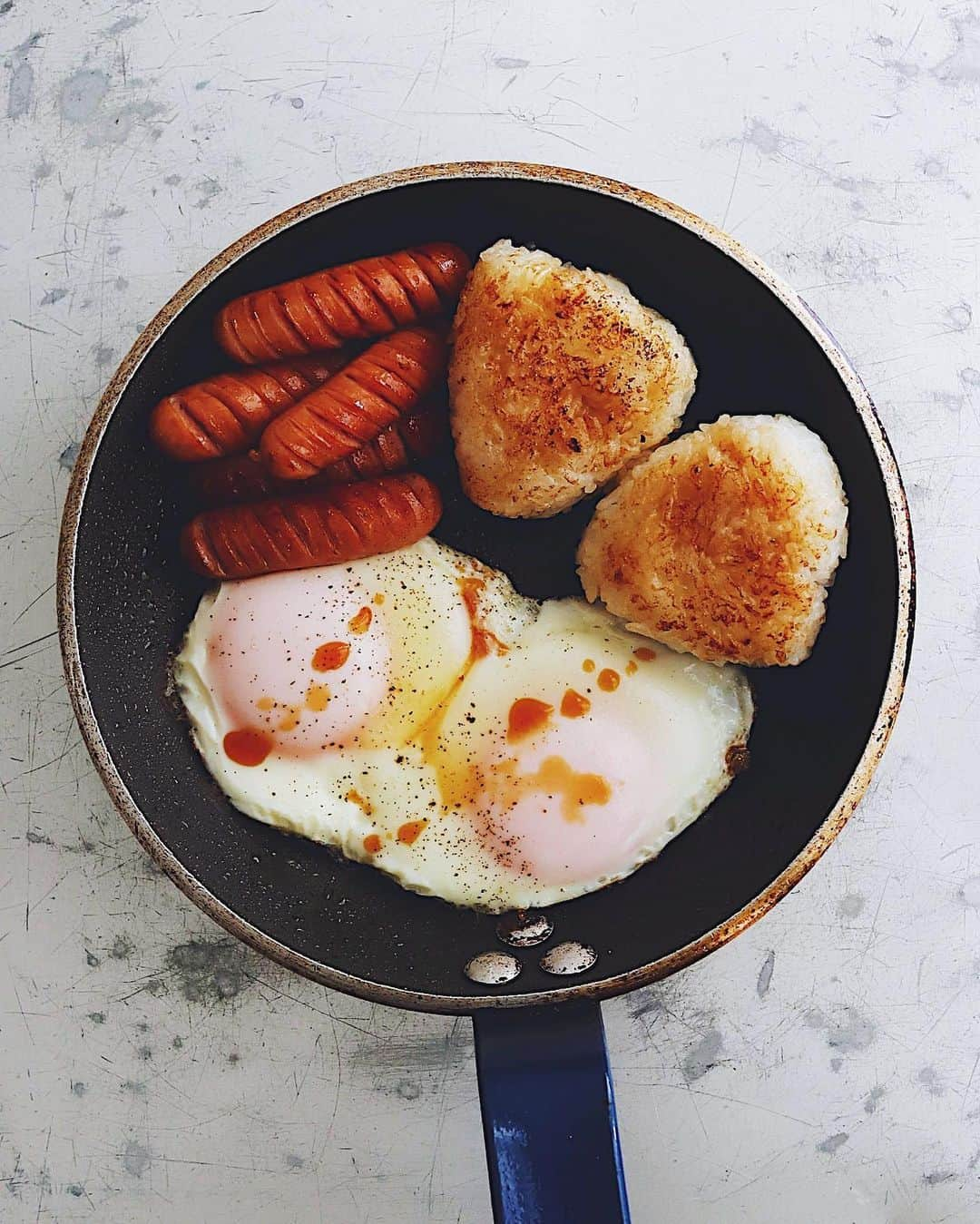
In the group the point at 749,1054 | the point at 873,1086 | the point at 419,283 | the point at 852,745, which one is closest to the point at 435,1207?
the point at 749,1054

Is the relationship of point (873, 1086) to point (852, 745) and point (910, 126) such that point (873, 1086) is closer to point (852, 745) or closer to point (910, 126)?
point (852, 745)

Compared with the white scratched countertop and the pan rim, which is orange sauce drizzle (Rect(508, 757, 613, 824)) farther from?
the white scratched countertop

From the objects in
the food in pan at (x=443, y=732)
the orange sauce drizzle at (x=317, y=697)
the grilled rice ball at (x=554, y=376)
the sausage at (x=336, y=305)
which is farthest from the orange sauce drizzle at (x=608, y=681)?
the sausage at (x=336, y=305)

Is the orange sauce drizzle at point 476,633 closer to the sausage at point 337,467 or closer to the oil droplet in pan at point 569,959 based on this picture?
the sausage at point 337,467

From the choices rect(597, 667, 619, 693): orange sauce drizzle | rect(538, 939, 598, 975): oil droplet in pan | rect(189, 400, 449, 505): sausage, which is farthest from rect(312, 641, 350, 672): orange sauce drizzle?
rect(538, 939, 598, 975): oil droplet in pan

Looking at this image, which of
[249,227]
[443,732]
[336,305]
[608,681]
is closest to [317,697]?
[443,732]
